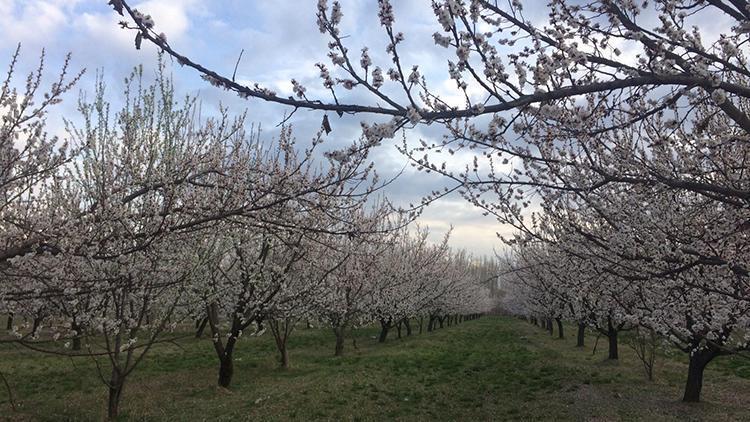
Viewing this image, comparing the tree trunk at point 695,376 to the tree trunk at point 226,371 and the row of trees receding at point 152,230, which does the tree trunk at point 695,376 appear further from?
the tree trunk at point 226,371

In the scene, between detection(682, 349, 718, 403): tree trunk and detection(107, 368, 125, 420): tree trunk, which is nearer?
detection(107, 368, 125, 420): tree trunk

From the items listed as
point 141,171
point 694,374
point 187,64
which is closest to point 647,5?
point 187,64

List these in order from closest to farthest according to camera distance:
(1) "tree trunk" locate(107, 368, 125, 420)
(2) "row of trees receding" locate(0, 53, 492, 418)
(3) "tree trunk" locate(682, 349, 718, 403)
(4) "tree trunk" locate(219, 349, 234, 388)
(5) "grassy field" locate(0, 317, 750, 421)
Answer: (2) "row of trees receding" locate(0, 53, 492, 418), (1) "tree trunk" locate(107, 368, 125, 420), (5) "grassy field" locate(0, 317, 750, 421), (3) "tree trunk" locate(682, 349, 718, 403), (4) "tree trunk" locate(219, 349, 234, 388)

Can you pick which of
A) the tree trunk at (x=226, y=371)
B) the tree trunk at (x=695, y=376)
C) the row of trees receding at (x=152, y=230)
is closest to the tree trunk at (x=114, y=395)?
the row of trees receding at (x=152, y=230)

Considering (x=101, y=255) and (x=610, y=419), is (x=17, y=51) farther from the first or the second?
(x=610, y=419)

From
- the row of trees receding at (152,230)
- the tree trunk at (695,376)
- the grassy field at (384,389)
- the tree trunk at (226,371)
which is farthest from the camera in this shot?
the tree trunk at (226,371)

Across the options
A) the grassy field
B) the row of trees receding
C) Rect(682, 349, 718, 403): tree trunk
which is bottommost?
the grassy field

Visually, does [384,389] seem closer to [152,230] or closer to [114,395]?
[114,395]

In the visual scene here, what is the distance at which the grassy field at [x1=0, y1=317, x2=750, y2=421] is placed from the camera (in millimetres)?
10438

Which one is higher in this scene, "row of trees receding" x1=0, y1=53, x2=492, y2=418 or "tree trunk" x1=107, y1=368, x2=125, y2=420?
"row of trees receding" x1=0, y1=53, x2=492, y2=418

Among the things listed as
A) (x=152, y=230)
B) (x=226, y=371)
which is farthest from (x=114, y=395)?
(x=152, y=230)

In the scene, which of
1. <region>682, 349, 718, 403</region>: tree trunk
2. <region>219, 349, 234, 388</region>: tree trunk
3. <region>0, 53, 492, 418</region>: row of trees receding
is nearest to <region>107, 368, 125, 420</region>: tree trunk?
<region>0, 53, 492, 418</region>: row of trees receding

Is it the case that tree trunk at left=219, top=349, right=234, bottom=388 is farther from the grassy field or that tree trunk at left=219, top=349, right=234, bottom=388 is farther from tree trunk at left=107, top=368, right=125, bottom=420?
tree trunk at left=107, top=368, right=125, bottom=420

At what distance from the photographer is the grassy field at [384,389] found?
1044 centimetres
